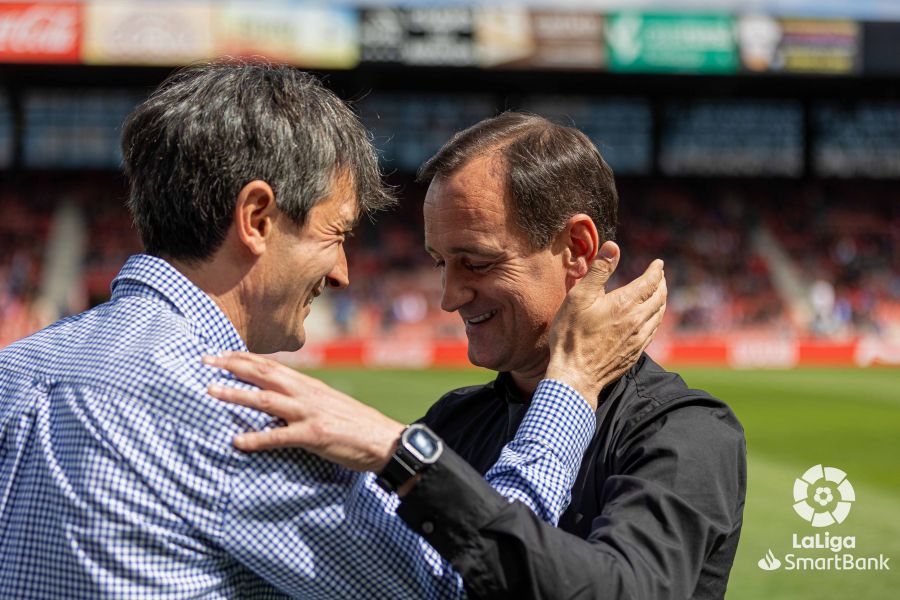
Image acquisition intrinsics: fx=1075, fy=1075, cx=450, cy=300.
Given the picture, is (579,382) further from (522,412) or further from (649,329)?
(522,412)

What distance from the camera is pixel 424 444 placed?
2.05 m

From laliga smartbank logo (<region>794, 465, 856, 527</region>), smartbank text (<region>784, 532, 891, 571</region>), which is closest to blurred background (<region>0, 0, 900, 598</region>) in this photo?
laliga smartbank logo (<region>794, 465, 856, 527</region>)

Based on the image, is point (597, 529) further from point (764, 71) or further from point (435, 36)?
point (764, 71)

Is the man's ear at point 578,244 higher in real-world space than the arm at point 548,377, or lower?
higher

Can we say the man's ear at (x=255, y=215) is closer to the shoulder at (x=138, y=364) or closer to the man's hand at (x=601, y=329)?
the shoulder at (x=138, y=364)

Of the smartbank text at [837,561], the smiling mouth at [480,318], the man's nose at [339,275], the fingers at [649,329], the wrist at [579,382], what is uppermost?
the man's nose at [339,275]

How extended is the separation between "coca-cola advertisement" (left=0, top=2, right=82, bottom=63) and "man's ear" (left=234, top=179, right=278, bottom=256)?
32343 millimetres

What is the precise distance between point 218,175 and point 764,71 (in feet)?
112

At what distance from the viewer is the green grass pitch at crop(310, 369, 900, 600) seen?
7.38 metres

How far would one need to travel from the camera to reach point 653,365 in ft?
9.68

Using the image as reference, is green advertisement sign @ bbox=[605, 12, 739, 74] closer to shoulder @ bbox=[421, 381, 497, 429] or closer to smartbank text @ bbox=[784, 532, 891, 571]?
smartbank text @ bbox=[784, 532, 891, 571]

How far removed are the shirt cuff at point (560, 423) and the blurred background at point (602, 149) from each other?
1878cm

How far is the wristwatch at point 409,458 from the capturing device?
2035mm

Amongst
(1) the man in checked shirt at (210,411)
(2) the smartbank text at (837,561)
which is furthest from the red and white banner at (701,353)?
(1) the man in checked shirt at (210,411)
